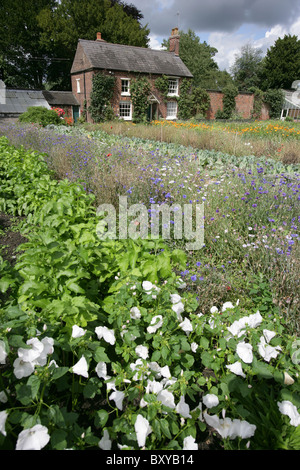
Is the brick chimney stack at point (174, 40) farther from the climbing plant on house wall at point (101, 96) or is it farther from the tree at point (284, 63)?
the tree at point (284, 63)

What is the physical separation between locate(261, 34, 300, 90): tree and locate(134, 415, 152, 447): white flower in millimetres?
46633

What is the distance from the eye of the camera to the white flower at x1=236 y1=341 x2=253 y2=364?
57.4 inches

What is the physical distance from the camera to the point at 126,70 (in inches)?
874

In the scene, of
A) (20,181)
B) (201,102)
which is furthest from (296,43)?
(20,181)

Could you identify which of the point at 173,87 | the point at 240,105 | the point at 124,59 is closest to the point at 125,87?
the point at 124,59

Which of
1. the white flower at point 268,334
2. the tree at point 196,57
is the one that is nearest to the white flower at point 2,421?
the white flower at point 268,334

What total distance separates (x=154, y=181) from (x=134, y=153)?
2249mm

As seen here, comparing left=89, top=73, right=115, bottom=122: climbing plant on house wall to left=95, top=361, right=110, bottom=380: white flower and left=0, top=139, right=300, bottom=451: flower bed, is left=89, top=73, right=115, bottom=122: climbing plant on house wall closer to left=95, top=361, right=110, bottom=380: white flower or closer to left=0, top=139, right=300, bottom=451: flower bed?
left=0, top=139, right=300, bottom=451: flower bed

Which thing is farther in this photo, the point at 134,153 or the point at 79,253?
the point at 134,153

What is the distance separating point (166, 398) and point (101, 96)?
2353cm

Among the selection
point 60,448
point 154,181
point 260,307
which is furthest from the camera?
point 154,181

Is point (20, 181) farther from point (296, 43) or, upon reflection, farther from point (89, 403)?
point (296, 43)

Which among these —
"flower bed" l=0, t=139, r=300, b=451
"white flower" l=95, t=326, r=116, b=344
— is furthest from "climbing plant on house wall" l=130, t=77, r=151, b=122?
"white flower" l=95, t=326, r=116, b=344

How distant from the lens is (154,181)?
425 centimetres
